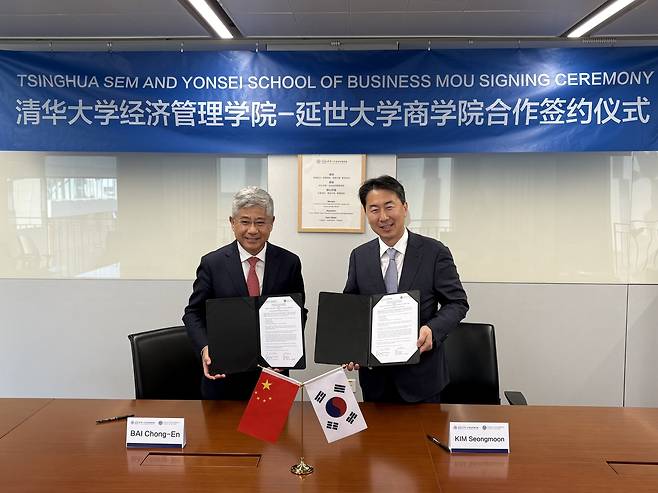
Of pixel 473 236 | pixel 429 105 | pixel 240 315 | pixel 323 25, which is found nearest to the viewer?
pixel 240 315

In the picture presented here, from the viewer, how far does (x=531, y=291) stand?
348 centimetres

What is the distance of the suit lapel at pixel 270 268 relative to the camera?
232cm

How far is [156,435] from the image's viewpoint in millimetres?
1737

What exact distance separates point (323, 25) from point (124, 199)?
5.61ft

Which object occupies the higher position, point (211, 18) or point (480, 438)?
point (211, 18)

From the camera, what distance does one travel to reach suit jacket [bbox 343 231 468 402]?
2.17 metres

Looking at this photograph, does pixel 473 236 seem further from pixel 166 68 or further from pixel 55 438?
pixel 55 438

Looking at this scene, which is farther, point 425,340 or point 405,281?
point 405,281

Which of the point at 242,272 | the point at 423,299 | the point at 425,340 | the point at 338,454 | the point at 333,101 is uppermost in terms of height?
the point at 333,101

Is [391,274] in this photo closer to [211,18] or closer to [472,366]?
[472,366]

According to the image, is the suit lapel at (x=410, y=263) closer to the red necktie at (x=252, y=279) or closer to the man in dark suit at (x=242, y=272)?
the man in dark suit at (x=242, y=272)

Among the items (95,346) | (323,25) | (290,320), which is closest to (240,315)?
(290,320)

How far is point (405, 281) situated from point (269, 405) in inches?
32.4

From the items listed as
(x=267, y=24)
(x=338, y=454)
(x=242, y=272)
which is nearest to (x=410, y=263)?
(x=242, y=272)
